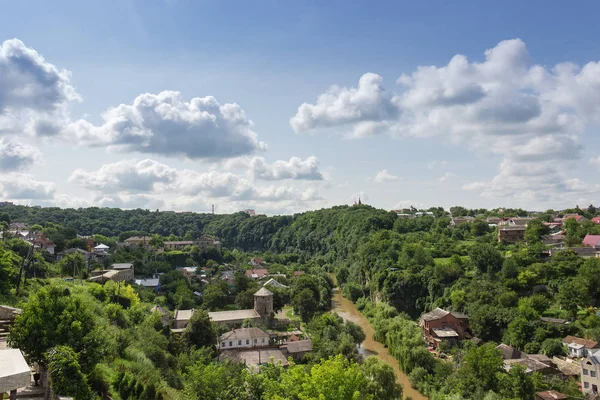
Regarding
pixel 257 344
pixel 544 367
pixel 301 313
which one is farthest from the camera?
pixel 301 313

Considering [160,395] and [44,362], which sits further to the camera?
[160,395]

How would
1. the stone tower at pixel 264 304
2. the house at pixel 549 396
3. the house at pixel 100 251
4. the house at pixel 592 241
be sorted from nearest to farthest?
the house at pixel 549 396, the stone tower at pixel 264 304, the house at pixel 592 241, the house at pixel 100 251

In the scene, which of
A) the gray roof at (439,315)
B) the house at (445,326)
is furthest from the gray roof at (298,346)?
the gray roof at (439,315)

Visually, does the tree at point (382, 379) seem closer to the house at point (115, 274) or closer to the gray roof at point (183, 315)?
the gray roof at point (183, 315)

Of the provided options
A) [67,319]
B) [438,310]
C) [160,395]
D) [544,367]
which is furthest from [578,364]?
[67,319]

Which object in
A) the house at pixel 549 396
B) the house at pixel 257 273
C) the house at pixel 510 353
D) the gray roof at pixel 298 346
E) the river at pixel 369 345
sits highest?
the house at pixel 257 273

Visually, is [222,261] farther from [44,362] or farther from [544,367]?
[44,362]
